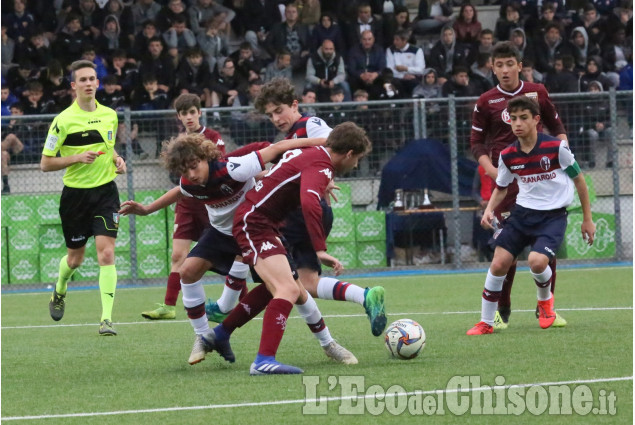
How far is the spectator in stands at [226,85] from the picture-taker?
62.8ft

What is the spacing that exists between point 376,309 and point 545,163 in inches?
89.8

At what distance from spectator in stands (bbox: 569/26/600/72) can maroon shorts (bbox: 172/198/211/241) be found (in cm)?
1156

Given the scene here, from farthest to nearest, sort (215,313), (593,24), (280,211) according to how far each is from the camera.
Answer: (593,24), (215,313), (280,211)

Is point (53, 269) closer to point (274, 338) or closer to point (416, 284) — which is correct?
point (416, 284)

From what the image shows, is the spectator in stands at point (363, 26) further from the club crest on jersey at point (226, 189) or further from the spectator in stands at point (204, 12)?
the club crest on jersey at point (226, 189)

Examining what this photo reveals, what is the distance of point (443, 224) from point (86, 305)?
5.98 meters

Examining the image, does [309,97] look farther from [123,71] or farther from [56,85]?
[56,85]

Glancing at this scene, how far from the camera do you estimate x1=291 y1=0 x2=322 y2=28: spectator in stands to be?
21.7 meters

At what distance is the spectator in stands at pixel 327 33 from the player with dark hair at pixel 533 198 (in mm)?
11725

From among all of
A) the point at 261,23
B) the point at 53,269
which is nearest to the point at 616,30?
the point at 261,23

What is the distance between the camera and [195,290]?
7871 mm

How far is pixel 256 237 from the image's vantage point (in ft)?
23.7

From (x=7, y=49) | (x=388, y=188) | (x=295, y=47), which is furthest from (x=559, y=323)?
(x=7, y=49)

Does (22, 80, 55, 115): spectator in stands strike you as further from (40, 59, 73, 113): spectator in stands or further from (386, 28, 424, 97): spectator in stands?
(386, 28, 424, 97): spectator in stands
